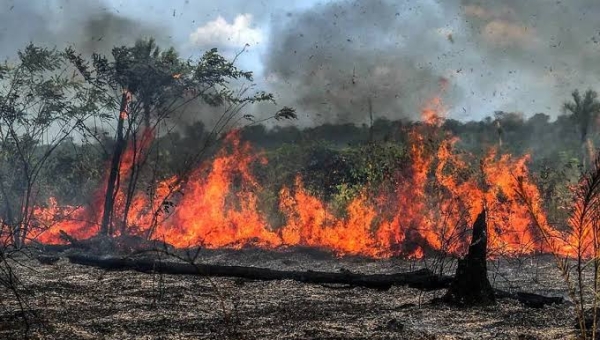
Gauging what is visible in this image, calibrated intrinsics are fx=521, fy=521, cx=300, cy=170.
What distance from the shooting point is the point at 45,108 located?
1905 centimetres

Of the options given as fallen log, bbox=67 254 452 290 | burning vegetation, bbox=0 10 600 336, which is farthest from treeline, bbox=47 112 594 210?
fallen log, bbox=67 254 452 290

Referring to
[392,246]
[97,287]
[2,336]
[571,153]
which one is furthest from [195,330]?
[571,153]

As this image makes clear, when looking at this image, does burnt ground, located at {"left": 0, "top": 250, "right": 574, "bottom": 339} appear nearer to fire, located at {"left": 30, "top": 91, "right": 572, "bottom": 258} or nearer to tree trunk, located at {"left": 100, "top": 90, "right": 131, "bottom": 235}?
fire, located at {"left": 30, "top": 91, "right": 572, "bottom": 258}

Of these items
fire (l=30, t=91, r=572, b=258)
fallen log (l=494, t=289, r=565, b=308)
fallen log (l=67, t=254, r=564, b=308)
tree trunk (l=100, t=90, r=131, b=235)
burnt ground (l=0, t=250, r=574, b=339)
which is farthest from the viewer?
tree trunk (l=100, t=90, r=131, b=235)

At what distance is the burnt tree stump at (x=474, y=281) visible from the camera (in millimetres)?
7695

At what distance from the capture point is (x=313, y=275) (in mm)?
9492

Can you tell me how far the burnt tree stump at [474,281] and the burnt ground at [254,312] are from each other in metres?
0.28

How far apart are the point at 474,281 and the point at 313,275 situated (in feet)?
9.63

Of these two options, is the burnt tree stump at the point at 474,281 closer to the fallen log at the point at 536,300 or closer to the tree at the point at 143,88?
the fallen log at the point at 536,300

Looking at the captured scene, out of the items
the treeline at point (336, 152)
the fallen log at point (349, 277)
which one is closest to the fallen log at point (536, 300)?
the fallen log at point (349, 277)

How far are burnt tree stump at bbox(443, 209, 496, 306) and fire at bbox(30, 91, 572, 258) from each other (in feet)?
22.1

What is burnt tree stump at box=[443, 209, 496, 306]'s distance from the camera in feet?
25.2

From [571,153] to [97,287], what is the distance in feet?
73.6

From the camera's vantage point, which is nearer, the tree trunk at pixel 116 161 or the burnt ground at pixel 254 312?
the burnt ground at pixel 254 312
